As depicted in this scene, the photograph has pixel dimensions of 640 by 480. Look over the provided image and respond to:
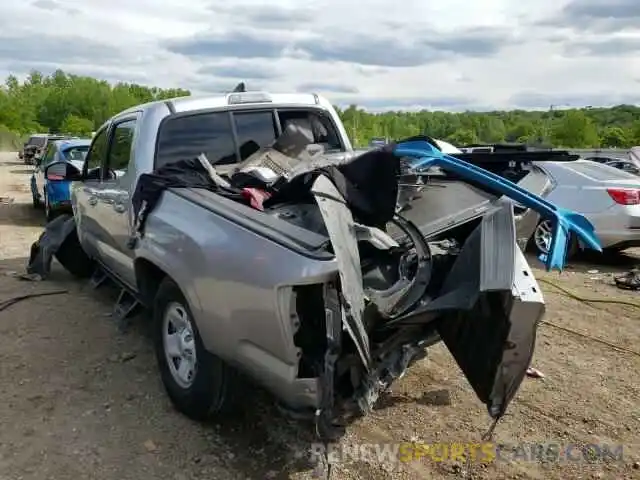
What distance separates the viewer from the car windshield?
40.7 feet

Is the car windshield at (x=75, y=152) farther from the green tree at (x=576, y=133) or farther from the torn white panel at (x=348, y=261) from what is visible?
the green tree at (x=576, y=133)

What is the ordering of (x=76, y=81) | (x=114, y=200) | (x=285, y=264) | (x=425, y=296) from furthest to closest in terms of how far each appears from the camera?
(x=76, y=81)
(x=114, y=200)
(x=425, y=296)
(x=285, y=264)

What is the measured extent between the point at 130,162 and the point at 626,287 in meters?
5.96

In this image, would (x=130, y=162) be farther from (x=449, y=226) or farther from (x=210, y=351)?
(x=449, y=226)

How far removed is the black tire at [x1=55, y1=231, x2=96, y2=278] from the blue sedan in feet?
3.75

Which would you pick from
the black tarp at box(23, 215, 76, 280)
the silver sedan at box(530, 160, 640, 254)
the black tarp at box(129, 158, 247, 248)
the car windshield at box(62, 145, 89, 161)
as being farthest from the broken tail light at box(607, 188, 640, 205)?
the car windshield at box(62, 145, 89, 161)

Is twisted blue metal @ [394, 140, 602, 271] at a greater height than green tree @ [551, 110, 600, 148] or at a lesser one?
greater

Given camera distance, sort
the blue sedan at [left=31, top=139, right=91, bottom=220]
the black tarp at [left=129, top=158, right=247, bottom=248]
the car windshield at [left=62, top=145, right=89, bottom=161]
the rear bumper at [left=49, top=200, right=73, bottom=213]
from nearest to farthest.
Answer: the black tarp at [left=129, top=158, right=247, bottom=248] < the rear bumper at [left=49, top=200, right=73, bottom=213] < the blue sedan at [left=31, top=139, right=91, bottom=220] < the car windshield at [left=62, top=145, right=89, bottom=161]

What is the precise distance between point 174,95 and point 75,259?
208 feet

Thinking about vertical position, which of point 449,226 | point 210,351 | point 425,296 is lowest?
point 210,351

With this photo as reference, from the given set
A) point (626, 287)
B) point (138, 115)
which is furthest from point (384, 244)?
point (626, 287)

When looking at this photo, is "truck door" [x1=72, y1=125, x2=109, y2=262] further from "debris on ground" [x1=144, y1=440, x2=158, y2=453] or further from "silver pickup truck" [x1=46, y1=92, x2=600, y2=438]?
"debris on ground" [x1=144, y1=440, x2=158, y2=453]

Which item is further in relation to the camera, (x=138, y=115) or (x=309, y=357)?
(x=138, y=115)

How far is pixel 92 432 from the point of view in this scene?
3840 mm
